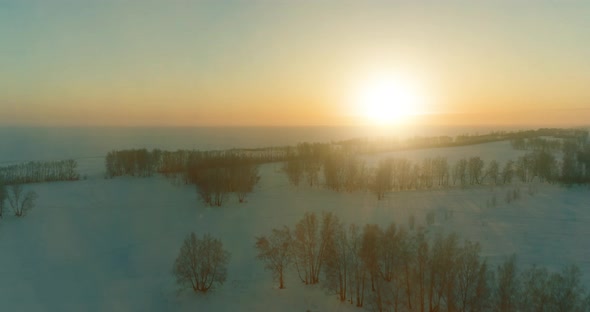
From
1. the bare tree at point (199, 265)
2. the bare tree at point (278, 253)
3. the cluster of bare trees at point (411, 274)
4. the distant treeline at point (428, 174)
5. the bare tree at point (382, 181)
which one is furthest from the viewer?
the distant treeline at point (428, 174)

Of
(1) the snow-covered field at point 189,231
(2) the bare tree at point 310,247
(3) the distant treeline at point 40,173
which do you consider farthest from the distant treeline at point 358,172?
(2) the bare tree at point 310,247

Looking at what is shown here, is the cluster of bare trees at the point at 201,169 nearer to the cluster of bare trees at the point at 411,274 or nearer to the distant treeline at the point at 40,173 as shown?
the distant treeline at the point at 40,173

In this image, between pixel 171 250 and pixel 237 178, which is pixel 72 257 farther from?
pixel 237 178

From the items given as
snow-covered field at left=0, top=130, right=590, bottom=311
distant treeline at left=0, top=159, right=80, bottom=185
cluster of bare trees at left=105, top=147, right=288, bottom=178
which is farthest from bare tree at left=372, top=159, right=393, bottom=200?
distant treeline at left=0, top=159, right=80, bottom=185

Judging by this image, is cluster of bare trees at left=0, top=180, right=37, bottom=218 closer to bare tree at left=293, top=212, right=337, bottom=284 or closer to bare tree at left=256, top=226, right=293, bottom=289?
bare tree at left=256, top=226, right=293, bottom=289

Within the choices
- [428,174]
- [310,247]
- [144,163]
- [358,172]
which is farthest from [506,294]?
[144,163]

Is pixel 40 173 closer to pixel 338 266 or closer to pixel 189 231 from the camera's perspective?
pixel 189 231

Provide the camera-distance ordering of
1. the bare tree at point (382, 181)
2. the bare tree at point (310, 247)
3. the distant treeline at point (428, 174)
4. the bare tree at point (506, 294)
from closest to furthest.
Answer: the bare tree at point (506, 294), the bare tree at point (310, 247), the bare tree at point (382, 181), the distant treeline at point (428, 174)
